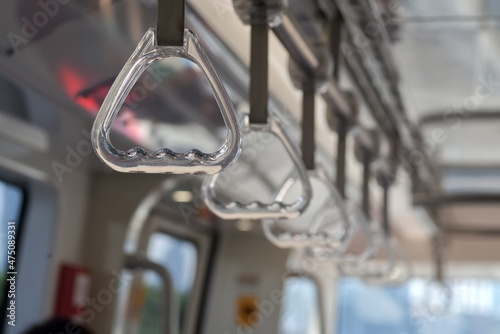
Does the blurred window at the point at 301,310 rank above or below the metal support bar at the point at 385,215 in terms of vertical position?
below

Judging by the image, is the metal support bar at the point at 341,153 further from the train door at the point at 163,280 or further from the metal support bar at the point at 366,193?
the train door at the point at 163,280

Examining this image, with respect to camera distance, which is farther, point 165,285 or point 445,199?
point 445,199

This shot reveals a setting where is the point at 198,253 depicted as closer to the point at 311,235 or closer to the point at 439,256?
the point at 439,256

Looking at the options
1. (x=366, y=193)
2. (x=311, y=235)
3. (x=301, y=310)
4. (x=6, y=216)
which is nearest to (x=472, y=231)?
(x=301, y=310)

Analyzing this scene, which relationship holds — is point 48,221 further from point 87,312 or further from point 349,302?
point 349,302

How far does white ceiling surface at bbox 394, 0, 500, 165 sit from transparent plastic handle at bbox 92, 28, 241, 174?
5.42 feet

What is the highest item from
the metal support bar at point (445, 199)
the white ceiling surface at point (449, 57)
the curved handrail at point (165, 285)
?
the white ceiling surface at point (449, 57)

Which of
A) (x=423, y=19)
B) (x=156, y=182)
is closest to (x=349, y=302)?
(x=156, y=182)

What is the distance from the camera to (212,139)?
14.0ft

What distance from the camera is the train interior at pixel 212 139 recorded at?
67.2 inches

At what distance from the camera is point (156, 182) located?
4.23m

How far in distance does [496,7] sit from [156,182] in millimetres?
1987

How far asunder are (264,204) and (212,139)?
2.62 meters

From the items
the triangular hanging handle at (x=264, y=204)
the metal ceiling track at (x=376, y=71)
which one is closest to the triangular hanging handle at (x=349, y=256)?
the metal ceiling track at (x=376, y=71)
